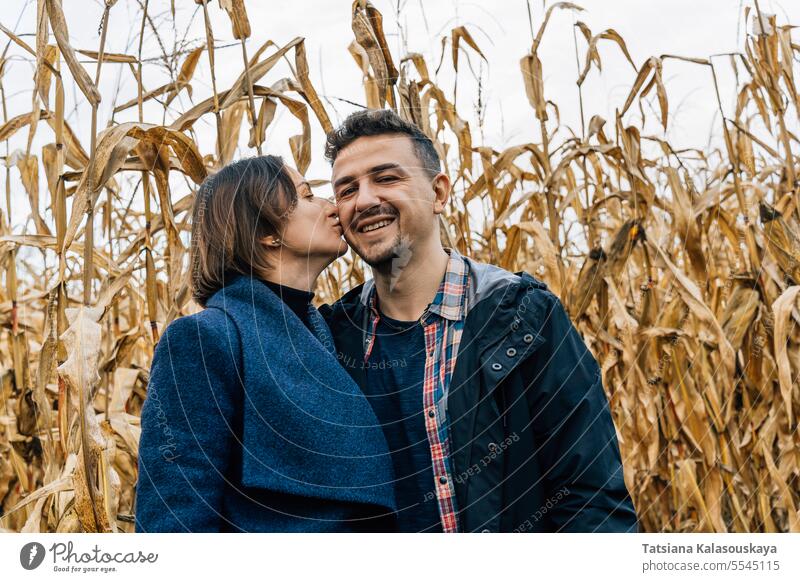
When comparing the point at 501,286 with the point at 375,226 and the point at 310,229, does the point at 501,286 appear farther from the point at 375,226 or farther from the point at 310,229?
the point at 310,229

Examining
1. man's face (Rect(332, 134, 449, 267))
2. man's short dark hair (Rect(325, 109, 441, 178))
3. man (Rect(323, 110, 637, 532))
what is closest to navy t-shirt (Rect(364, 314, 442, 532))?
man (Rect(323, 110, 637, 532))

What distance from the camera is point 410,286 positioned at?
1.58 m

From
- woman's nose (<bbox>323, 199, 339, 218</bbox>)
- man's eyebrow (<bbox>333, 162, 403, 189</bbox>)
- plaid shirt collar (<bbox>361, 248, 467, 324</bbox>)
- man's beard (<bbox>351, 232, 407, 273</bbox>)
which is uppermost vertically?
man's eyebrow (<bbox>333, 162, 403, 189</bbox>)

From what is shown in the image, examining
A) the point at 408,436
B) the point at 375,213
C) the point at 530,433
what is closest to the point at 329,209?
the point at 375,213

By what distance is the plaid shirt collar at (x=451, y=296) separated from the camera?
152 centimetres

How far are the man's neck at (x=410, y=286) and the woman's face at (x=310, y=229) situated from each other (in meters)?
0.12

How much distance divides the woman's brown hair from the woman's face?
20 mm

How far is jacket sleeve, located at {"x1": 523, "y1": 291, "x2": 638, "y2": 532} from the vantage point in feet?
4.49

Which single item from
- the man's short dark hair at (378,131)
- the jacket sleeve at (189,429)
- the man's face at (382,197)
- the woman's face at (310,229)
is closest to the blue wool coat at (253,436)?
the jacket sleeve at (189,429)

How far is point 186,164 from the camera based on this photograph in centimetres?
156

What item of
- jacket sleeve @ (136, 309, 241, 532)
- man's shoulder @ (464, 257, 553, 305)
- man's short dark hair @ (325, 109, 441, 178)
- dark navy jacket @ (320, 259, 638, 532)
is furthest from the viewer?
man's short dark hair @ (325, 109, 441, 178)

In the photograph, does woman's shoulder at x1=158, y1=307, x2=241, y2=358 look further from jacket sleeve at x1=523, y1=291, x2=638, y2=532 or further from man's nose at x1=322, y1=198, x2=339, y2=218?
jacket sleeve at x1=523, y1=291, x2=638, y2=532

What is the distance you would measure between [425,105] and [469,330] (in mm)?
714
